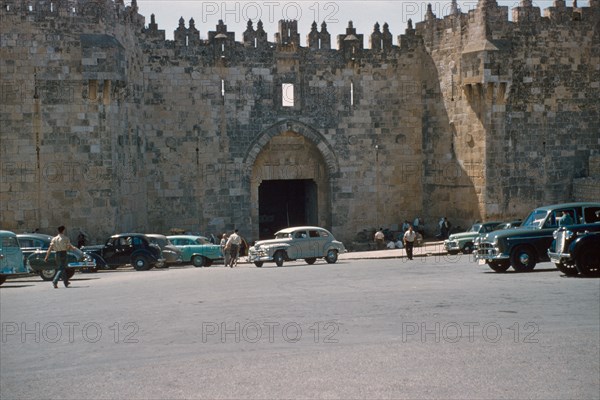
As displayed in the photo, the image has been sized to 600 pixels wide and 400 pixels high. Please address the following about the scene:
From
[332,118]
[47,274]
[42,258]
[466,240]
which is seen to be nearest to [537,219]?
[466,240]

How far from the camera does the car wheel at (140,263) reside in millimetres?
22344

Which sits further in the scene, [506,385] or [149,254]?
[506,385]

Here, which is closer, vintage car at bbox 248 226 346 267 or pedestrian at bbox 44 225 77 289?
pedestrian at bbox 44 225 77 289

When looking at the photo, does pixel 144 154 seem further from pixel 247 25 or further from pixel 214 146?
pixel 247 25

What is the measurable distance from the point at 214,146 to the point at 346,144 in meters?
4.64

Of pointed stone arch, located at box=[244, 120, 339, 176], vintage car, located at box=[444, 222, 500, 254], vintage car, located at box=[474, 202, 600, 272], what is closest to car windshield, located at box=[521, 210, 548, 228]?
vintage car, located at box=[474, 202, 600, 272]

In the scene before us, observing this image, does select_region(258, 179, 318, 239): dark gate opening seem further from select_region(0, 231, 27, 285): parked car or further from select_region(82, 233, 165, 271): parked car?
select_region(0, 231, 27, 285): parked car

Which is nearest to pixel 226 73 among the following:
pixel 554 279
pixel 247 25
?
pixel 247 25

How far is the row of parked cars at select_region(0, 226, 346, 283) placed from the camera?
66.0ft

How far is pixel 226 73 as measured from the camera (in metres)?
28.1

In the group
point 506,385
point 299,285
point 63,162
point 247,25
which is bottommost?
point 506,385

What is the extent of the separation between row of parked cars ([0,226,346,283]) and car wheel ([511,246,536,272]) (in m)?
8.26

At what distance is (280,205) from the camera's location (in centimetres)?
3459

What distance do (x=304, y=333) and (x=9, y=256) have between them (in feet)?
54.8
